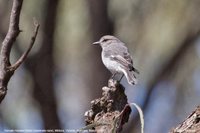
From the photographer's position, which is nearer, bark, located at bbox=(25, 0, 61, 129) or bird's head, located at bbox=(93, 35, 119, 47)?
bird's head, located at bbox=(93, 35, 119, 47)

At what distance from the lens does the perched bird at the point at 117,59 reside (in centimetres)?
506

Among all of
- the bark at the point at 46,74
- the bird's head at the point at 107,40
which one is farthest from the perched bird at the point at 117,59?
the bark at the point at 46,74

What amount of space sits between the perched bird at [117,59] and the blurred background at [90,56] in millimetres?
388

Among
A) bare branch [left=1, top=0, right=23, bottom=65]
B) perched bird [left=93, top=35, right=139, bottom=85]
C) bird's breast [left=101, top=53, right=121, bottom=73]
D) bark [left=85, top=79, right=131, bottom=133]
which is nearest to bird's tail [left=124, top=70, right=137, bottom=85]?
perched bird [left=93, top=35, right=139, bottom=85]

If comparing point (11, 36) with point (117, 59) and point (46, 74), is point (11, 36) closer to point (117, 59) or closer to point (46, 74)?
point (117, 59)

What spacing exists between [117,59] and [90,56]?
1612 mm

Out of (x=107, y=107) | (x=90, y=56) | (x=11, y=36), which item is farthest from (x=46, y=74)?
(x=11, y=36)

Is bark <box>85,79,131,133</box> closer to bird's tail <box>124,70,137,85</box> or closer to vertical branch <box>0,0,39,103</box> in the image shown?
vertical branch <box>0,0,39,103</box>

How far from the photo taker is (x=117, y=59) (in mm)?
5469

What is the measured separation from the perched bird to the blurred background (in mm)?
388

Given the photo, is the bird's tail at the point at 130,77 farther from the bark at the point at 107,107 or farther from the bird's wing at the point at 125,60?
the bark at the point at 107,107

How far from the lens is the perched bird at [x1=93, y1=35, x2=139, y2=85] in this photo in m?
5.06

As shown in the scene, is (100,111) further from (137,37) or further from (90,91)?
(137,37)

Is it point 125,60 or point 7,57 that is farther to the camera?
point 125,60
